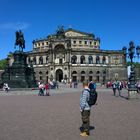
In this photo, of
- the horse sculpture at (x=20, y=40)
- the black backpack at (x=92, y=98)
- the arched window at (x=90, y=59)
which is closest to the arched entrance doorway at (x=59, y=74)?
the arched window at (x=90, y=59)

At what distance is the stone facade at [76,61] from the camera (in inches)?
3826

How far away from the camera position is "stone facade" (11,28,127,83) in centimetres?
9719

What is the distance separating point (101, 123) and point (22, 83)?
32.9 m

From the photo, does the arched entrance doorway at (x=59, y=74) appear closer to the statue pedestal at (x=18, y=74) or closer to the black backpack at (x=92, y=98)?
the statue pedestal at (x=18, y=74)

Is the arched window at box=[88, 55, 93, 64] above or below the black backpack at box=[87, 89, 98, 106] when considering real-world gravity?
above

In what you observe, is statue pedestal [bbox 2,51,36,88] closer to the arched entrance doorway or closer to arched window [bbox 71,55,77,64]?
the arched entrance doorway

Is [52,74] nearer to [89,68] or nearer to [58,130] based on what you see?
[89,68]

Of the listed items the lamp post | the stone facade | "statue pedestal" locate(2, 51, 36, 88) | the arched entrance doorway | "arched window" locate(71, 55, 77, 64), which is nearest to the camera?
the lamp post

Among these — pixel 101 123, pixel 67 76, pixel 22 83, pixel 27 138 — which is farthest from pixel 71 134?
pixel 67 76

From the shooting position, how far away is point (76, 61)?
98.8 m

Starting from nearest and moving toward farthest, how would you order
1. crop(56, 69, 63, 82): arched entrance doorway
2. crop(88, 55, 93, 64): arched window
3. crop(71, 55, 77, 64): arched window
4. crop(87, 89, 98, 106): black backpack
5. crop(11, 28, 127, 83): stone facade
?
crop(87, 89, 98, 106): black backpack < crop(11, 28, 127, 83): stone facade < crop(56, 69, 63, 82): arched entrance doorway < crop(71, 55, 77, 64): arched window < crop(88, 55, 93, 64): arched window

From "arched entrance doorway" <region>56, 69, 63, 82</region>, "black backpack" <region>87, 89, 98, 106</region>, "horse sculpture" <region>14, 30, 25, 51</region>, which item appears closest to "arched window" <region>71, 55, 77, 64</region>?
"arched entrance doorway" <region>56, 69, 63, 82</region>

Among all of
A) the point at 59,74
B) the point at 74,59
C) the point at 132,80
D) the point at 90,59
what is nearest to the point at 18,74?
the point at 132,80

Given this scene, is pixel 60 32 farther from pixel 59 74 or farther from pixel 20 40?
pixel 20 40
